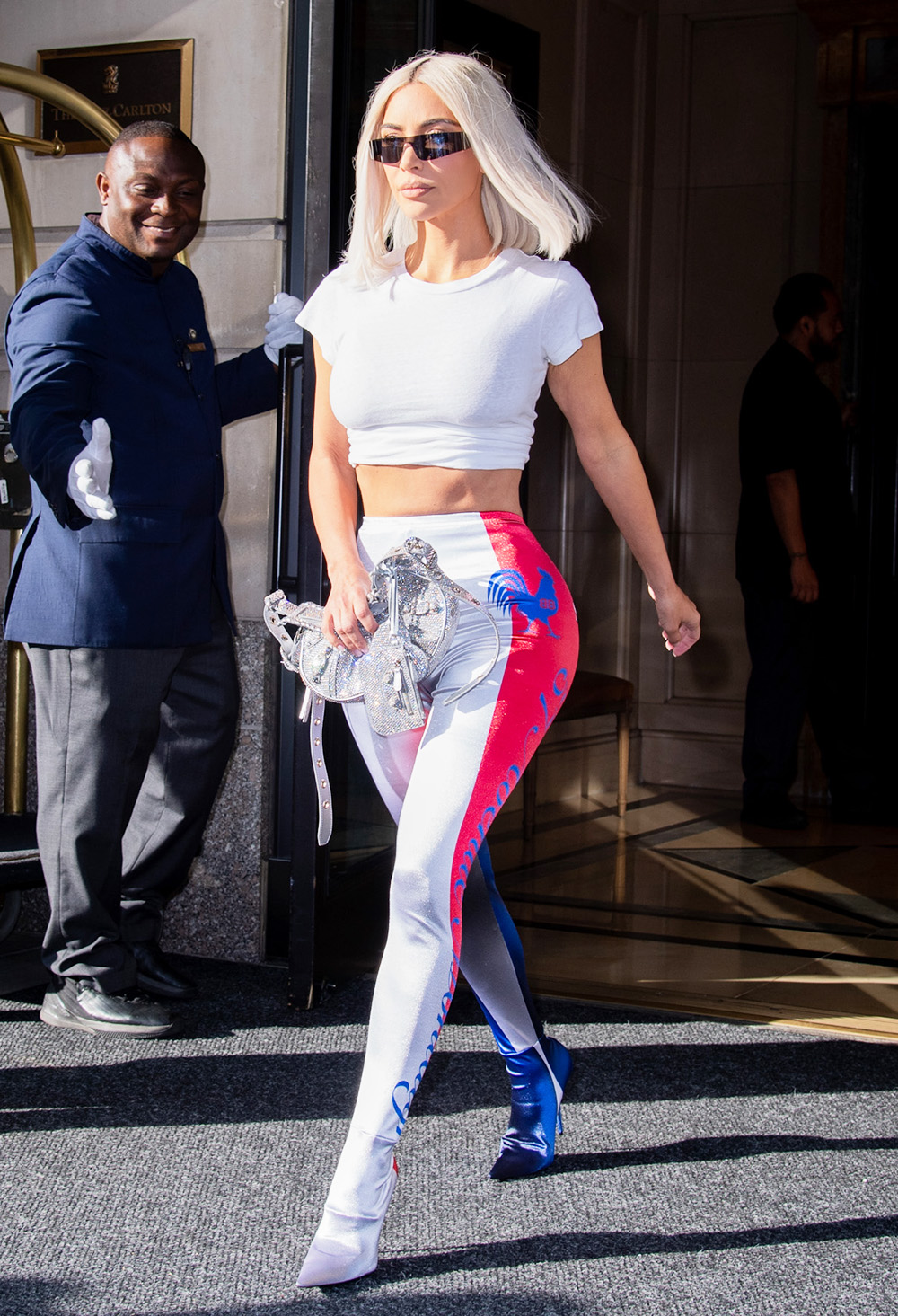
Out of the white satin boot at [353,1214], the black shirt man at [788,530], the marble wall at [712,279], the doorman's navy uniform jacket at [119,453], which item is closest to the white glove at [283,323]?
the doorman's navy uniform jacket at [119,453]

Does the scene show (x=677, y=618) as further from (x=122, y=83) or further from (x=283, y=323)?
(x=122, y=83)

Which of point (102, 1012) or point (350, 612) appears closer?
point (350, 612)

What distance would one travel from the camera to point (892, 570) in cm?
596

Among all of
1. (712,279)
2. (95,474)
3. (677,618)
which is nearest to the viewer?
(677,618)

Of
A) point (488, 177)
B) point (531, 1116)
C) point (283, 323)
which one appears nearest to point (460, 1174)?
point (531, 1116)

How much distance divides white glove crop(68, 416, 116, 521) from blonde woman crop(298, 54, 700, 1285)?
0.63 m

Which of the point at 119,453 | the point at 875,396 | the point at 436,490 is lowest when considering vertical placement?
the point at 436,490

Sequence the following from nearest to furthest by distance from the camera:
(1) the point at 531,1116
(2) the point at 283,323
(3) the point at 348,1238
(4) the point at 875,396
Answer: (3) the point at 348,1238 → (1) the point at 531,1116 → (2) the point at 283,323 → (4) the point at 875,396

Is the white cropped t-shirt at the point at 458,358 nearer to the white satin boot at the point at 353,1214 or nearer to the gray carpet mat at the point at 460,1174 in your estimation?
the white satin boot at the point at 353,1214

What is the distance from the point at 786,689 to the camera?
5391mm

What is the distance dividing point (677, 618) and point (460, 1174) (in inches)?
35.7

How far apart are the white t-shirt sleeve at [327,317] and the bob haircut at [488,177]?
0.04 meters

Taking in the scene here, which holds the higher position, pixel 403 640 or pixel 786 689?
pixel 403 640

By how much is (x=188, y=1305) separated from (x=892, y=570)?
15.7 ft
